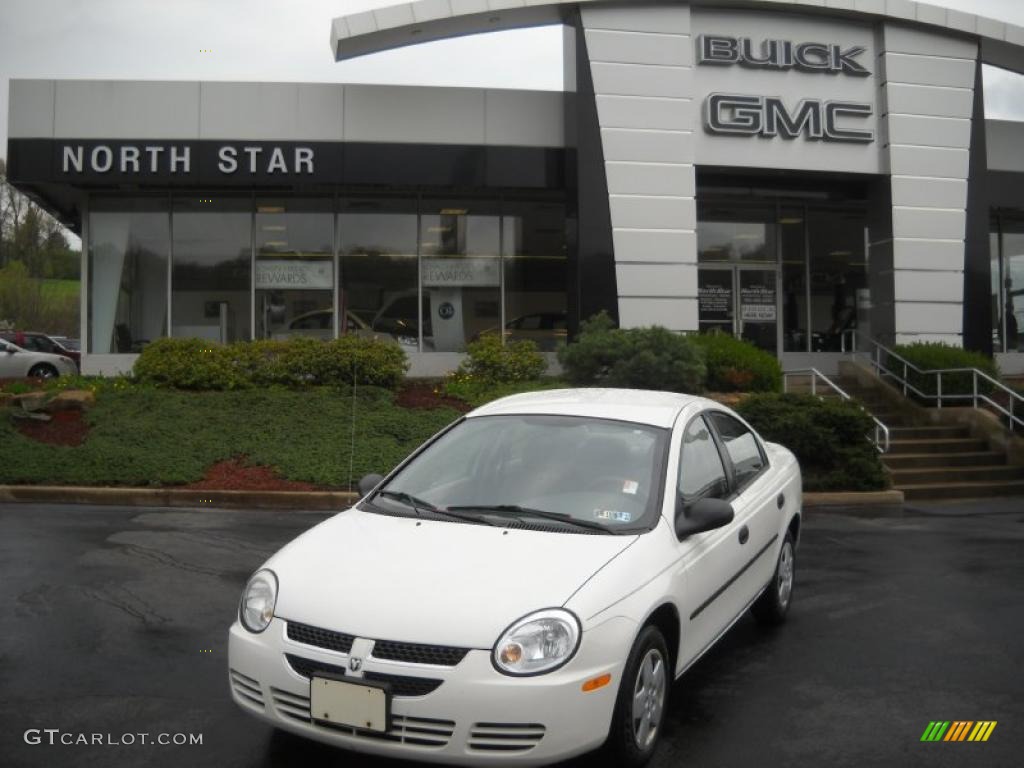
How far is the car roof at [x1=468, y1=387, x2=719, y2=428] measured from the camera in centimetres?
520

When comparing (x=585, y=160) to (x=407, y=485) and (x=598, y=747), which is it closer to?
(x=407, y=485)

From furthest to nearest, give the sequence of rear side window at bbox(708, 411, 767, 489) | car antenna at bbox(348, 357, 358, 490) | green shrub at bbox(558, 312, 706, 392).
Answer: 1. green shrub at bbox(558, 312, 706, 392)
2. car antenna at bbox(348, 357, 358, 490)
3. rear side window at bbox(708, 411, 767, 489)

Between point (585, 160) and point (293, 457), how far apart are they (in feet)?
25.6

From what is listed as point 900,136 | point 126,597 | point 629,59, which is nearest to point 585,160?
point 629,59

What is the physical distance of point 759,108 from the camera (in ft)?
57.9

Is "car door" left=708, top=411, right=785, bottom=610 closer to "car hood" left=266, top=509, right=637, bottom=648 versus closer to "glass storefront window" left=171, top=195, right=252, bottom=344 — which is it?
"car hood" left=266, top=509, right=637, bottom=648

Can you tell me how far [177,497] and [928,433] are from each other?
1102cm

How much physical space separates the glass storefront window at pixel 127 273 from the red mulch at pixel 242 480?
787 cm

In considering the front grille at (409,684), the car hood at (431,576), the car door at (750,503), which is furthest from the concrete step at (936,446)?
the front grille at (409,684)

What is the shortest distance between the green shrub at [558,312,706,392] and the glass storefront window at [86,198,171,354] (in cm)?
897

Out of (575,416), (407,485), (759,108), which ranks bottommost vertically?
(407,485)

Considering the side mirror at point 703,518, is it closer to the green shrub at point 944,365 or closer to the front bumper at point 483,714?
the front bumper at point 483,714

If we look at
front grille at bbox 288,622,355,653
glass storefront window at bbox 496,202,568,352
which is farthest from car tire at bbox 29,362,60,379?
front grille at bbox 288,622,355,653

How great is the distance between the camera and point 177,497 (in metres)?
11.1
